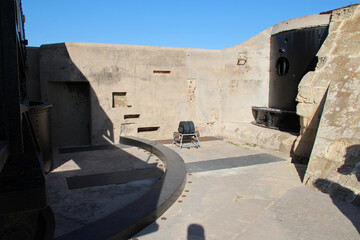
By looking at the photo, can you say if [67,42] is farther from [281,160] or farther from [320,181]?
[320,181]

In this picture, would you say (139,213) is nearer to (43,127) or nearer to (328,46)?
(43,127)

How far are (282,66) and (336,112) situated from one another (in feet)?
12.6

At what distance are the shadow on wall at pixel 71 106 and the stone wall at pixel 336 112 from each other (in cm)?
456

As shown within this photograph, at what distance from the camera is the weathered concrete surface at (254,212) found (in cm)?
300

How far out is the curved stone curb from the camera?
2.70 m

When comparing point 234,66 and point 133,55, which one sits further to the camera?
point 234,66

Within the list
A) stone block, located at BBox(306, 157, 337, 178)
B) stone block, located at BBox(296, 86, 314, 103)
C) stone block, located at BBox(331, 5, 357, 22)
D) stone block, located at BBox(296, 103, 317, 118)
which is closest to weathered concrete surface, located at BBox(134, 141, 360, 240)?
stone block, located at BBox(306, 157, 337, 178)

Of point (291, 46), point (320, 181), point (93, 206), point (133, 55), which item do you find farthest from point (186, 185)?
point (291, 46)

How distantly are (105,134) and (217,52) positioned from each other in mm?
3905

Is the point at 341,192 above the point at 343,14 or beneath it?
beneath

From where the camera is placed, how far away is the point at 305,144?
574 centimetres

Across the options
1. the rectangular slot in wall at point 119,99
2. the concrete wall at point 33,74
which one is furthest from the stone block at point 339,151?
the concrete wall at point 33,74

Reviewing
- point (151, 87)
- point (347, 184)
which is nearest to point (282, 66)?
point (151, 87)

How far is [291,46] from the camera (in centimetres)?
754
